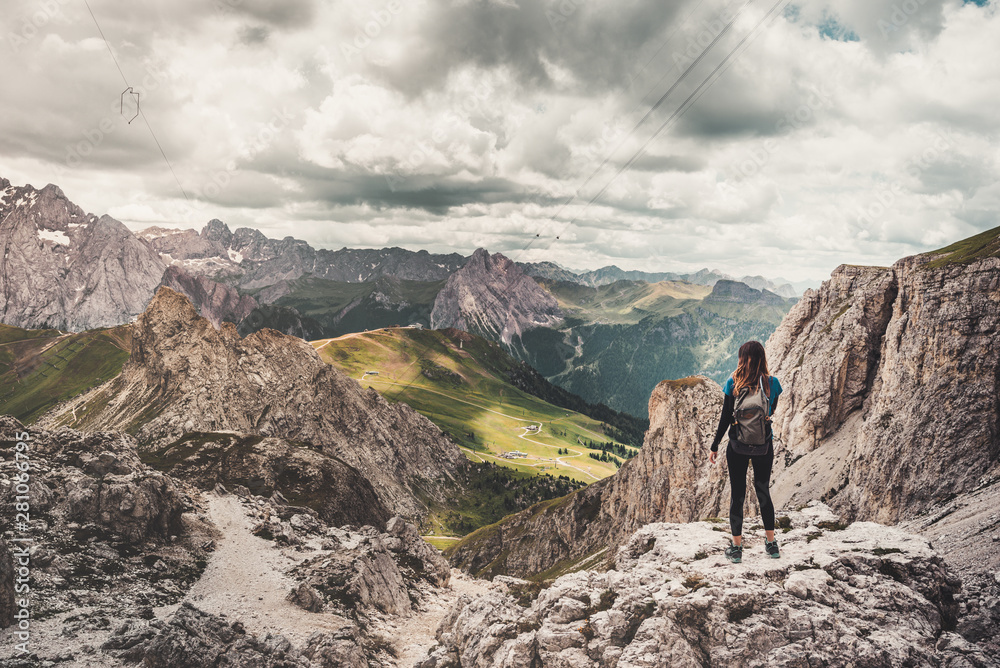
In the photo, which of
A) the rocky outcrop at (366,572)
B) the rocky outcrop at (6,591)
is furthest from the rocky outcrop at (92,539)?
the rocky outcrop at (366,572)

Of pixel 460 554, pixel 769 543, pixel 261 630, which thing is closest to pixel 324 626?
pixel 261 630

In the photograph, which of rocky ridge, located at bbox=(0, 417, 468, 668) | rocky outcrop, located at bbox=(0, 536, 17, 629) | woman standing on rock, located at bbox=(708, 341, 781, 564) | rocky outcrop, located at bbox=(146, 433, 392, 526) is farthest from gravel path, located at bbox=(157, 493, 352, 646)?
woman standing on rock, located at bbox=(708, 341, 781, 564)

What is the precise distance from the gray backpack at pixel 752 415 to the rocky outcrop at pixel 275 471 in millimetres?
76945

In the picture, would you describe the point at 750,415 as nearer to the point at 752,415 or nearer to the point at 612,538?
the point at 752,415

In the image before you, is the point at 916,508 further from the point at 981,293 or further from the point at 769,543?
the point at 769,543

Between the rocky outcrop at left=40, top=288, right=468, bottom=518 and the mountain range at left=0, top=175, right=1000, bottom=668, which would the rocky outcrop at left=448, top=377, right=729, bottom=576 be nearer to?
the mountain range at left=0, top=175, right=1000, bottom=668

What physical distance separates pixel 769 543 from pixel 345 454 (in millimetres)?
141703

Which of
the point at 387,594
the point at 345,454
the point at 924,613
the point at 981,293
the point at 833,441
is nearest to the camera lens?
the point at 924,613

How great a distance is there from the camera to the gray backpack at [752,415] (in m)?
15.6

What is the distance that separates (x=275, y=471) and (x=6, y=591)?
163 ft

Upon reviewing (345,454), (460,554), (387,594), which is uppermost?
(387,594)

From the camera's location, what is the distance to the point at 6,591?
34.4 m

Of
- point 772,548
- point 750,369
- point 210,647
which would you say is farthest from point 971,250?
point 210,647

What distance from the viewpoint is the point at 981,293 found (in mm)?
49062
